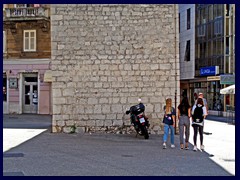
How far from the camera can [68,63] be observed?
14852mm

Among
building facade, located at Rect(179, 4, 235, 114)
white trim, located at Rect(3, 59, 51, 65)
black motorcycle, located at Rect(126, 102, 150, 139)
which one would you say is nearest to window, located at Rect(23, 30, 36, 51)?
white trim, located at Rect(3, 59, 51, 65)

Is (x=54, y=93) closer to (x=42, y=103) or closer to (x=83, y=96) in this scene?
(x=83, y=96)

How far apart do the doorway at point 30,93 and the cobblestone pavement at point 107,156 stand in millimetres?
13003

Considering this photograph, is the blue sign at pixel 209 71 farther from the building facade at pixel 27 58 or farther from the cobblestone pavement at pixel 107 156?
the cobblestone pavement at pixel 107 156

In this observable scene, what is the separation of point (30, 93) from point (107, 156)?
18.2m

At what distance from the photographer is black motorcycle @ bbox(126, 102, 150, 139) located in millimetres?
13445

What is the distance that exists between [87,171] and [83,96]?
6.99 metres

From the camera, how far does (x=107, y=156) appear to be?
32.3 ft

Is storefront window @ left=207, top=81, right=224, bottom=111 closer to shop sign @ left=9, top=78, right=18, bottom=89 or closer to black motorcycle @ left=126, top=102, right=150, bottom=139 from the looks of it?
shop sign @ left=9, top=78, right=18, bottom=89

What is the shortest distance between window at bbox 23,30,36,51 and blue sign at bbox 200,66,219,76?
12773 millimetres

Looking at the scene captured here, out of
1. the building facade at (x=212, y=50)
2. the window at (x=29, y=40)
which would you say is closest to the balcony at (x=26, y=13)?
the window at (x=29, y=40)

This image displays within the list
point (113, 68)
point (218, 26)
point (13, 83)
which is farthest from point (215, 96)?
point (113, 68)

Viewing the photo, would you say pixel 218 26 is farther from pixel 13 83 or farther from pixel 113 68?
pixel 113 68

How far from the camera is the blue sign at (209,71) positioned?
30.1 m
